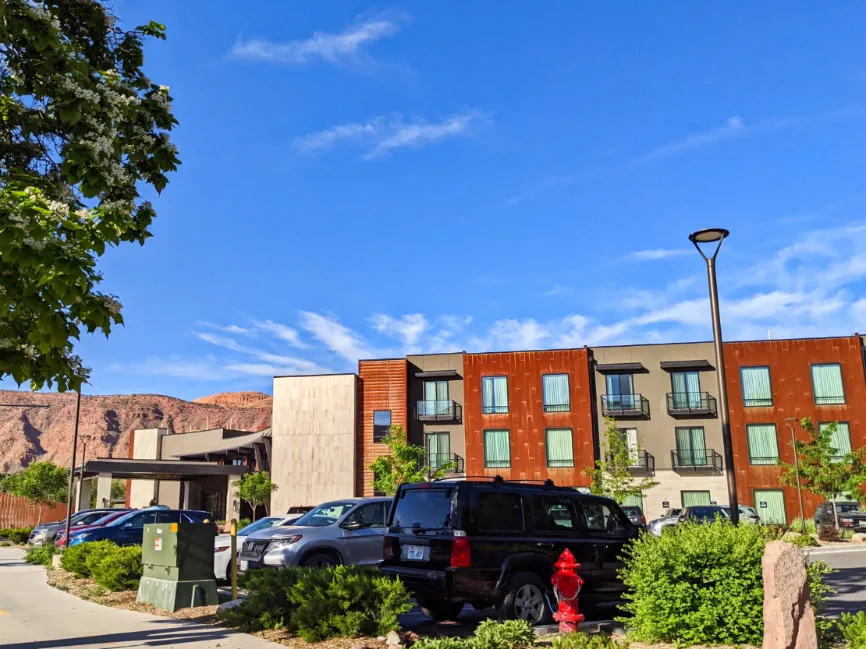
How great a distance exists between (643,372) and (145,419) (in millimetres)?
129631

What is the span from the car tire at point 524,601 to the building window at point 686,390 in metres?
36.8

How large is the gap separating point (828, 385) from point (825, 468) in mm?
7304

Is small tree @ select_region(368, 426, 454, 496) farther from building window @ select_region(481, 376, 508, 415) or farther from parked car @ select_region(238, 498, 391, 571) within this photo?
parked car @ select_region(238, 498, 391, 571)

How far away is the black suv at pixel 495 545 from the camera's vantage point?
9.90m

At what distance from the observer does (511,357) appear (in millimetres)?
46438

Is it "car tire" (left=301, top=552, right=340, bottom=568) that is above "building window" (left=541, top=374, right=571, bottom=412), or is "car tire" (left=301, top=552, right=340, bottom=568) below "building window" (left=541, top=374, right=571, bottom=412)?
below

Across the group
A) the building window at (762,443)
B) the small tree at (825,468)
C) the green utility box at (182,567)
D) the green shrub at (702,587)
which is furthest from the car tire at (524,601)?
the building window at (762,443)

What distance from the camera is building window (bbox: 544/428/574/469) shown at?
44688 mm

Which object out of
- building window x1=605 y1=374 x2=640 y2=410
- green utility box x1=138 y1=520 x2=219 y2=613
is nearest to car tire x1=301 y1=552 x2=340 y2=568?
green utility box x1=138 y1=520 x2=219 y2=613

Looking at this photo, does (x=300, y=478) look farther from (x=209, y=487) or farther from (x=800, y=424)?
(x=800, y=424)

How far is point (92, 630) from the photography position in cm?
1027

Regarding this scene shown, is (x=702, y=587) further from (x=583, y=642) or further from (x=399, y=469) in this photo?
(x=399, y=469)

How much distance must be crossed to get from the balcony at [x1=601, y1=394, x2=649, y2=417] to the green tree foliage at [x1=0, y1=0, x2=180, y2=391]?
3914cm

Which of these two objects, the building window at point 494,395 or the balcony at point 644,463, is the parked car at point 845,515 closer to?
the balcony at point 644,463
